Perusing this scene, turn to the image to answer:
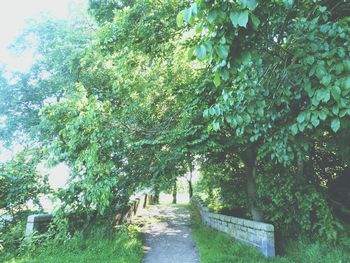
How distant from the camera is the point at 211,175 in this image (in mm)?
12008

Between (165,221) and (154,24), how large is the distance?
30.2ft

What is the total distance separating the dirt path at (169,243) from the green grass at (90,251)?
515mm

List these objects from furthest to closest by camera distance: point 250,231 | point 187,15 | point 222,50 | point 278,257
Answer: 1. point 250,231
2. point 278,257
3. point 222,50
4. point 187,15

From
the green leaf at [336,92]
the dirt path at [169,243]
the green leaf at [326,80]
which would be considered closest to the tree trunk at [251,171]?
the dirt path at [169,243]

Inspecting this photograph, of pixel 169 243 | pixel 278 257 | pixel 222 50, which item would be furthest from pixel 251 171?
pixel 222 50

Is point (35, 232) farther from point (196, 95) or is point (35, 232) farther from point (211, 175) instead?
point (211, 175)

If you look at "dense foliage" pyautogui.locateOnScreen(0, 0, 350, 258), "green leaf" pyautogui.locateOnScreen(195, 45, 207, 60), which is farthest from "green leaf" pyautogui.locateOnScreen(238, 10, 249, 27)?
"green leaf" pyautogui.locateOnScreen(195, 45, 207, 60)

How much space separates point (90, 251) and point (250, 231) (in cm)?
397

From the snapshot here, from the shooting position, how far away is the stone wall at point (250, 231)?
706cm

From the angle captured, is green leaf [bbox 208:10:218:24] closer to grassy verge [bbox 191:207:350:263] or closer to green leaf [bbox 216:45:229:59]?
green leaf [bbox 216:45:229:59]

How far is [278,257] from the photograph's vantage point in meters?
6.86

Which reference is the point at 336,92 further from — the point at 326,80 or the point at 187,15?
the point at 187,15

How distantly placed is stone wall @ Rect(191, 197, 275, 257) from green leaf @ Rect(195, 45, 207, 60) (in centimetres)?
577

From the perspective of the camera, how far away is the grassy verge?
630cm
